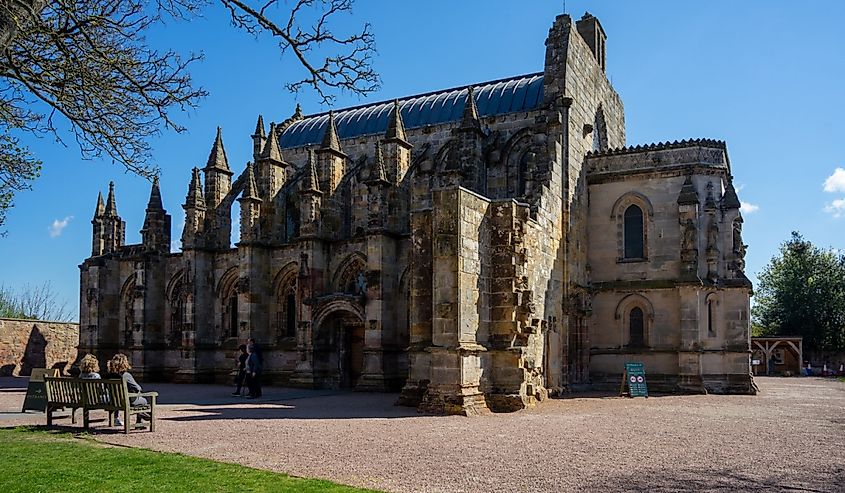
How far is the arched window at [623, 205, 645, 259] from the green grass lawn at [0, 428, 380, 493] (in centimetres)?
1875

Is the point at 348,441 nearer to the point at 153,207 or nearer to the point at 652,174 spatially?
the point at 652,174

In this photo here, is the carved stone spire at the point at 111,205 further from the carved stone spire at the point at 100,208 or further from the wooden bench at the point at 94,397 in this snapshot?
the wooden bench at the point at 94,397

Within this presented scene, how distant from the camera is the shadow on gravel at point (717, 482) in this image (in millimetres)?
8531

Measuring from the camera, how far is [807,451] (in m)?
11.4

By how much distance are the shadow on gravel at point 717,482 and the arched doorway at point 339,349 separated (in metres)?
16.8

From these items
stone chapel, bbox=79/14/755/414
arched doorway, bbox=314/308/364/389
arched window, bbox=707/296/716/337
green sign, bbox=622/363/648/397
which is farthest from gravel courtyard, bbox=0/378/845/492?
arched doorway, bbox=314/308/364/389

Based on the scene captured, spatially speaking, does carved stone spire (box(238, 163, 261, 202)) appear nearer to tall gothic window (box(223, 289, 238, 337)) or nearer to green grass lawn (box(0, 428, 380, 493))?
tall gothic window (box(223, 289, 238, 337))

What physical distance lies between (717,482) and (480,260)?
9.13 m

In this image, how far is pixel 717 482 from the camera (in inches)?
351

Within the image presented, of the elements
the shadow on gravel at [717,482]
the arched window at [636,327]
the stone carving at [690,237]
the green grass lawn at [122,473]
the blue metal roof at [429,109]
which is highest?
the blue metal roof at [429,109]

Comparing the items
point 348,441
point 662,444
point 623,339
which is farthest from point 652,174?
point 348,441

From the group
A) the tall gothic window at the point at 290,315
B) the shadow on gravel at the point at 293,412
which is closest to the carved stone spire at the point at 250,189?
the tall gothic window at the point at 290,315

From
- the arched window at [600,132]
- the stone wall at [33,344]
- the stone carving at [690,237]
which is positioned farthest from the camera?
the stone wall at [33,344]

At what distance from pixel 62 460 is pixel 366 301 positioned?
15119 millimetres
